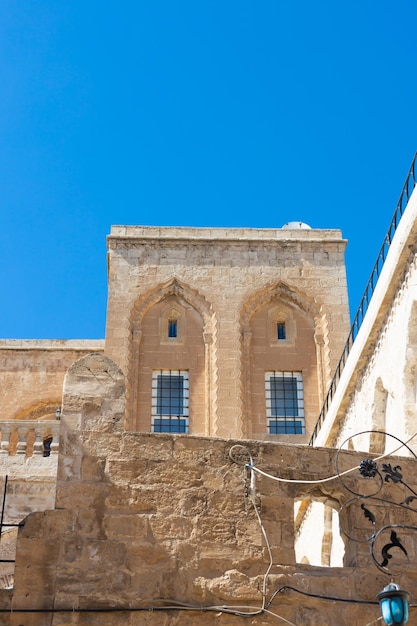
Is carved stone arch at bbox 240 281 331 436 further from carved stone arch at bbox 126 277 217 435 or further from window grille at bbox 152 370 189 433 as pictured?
window grille at bbox 152 370 189 433

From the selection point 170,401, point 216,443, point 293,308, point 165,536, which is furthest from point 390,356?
point 293,308

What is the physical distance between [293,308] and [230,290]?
150 cm

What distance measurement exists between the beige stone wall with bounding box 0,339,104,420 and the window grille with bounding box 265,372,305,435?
4.16m

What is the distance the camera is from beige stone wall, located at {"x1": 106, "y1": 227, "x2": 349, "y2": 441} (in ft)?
81.1

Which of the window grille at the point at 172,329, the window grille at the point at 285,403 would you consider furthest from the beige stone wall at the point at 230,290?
the window grille at the point at 172,329

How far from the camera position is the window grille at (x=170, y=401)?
2409 cm

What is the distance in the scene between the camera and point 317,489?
33.0 feet

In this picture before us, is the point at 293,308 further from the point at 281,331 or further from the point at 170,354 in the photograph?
the point at 170,354

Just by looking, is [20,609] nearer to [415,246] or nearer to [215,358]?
[415,246]

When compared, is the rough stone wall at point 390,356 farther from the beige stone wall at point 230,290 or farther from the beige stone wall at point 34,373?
the beige stone wall at point 34,373

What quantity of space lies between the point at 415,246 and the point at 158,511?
563 centimetres

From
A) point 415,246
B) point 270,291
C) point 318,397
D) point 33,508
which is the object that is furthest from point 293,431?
point 415,246

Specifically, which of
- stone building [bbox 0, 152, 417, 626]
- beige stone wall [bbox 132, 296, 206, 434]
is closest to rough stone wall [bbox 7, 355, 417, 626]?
stone building [bbox 0, 152, 417, 626]

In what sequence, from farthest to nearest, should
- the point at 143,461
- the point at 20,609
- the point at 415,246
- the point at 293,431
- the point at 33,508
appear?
the point at 293,431 < the point at 33,508 < the point at 415,246 < the point at 143,461 < the point at 20,609
